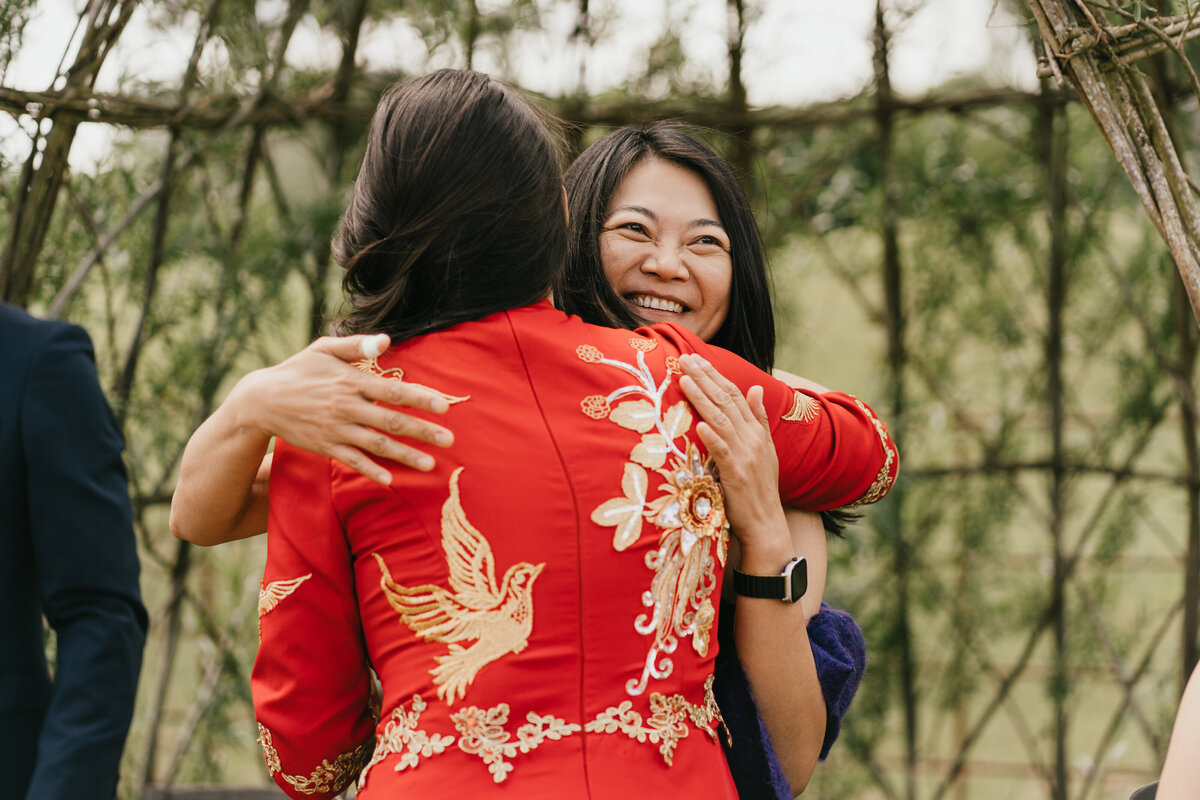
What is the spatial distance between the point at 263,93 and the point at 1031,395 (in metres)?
2.44

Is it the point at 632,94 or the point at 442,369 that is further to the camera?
the point at 632,94

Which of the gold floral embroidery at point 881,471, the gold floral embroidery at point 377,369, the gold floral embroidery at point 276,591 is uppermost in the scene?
the gold floral embroidery at point 377,369

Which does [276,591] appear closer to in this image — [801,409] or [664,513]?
[664,513]

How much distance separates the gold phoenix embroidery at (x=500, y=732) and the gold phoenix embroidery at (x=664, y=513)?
35 millimetres

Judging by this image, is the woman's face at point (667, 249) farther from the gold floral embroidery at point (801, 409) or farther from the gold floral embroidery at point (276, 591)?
the gold floral embroidery at point (276, 591)

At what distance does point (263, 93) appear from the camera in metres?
2.99

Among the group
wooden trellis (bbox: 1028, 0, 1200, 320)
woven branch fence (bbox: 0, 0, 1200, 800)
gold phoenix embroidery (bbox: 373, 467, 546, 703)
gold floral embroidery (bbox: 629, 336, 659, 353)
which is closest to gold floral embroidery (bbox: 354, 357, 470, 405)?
gold phoenix embroidery (bbox: 373, 467, 546, 703)

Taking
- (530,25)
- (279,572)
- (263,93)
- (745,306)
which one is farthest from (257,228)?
(279,572)

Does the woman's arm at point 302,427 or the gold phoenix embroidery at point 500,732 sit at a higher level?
the woman's arm at point 302,427

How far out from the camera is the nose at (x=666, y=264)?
1.56 metres

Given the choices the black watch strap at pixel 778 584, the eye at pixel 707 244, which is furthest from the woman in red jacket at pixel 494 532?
the eye at pixel 707 244

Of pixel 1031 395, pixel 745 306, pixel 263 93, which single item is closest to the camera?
pixel 745 306

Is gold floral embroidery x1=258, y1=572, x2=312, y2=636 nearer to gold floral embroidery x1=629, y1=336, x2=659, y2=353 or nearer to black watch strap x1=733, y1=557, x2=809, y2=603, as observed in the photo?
gold floral embroidery x1=629, y1=336, x2=659, y2=353

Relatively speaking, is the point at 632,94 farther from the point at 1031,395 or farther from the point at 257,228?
the point at 1031,395
